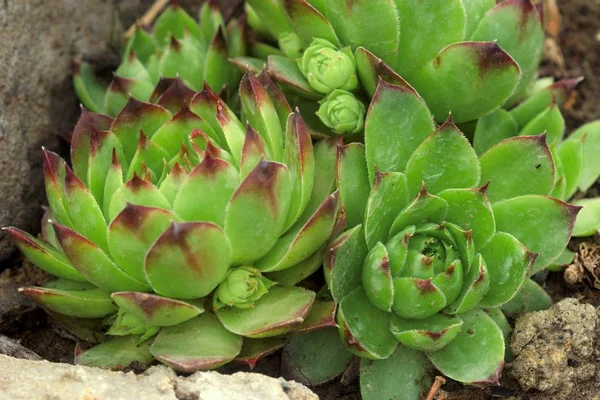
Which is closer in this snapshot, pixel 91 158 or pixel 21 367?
pixel 21 367

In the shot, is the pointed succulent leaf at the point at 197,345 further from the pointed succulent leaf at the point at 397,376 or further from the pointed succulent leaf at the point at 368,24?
the pointed succulent leaf at the point at 368,24

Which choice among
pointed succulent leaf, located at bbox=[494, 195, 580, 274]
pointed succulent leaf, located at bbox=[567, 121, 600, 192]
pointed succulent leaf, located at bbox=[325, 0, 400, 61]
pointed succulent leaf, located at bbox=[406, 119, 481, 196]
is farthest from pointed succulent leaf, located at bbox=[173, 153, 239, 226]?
pointed succulent leaf, located at bbox=[567, 121, 600, 192]

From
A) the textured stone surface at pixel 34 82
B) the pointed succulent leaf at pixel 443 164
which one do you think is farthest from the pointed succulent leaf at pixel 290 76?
the textured stone surface at pixel 34 82

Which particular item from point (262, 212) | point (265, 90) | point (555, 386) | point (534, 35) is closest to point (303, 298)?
point (262, 212)

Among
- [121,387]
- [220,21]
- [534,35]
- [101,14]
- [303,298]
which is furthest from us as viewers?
[101,14]

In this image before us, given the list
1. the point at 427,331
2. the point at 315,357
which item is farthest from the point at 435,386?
the point at 315,357

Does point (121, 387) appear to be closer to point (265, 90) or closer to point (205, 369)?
point (205, 369)

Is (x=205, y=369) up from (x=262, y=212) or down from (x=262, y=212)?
down
